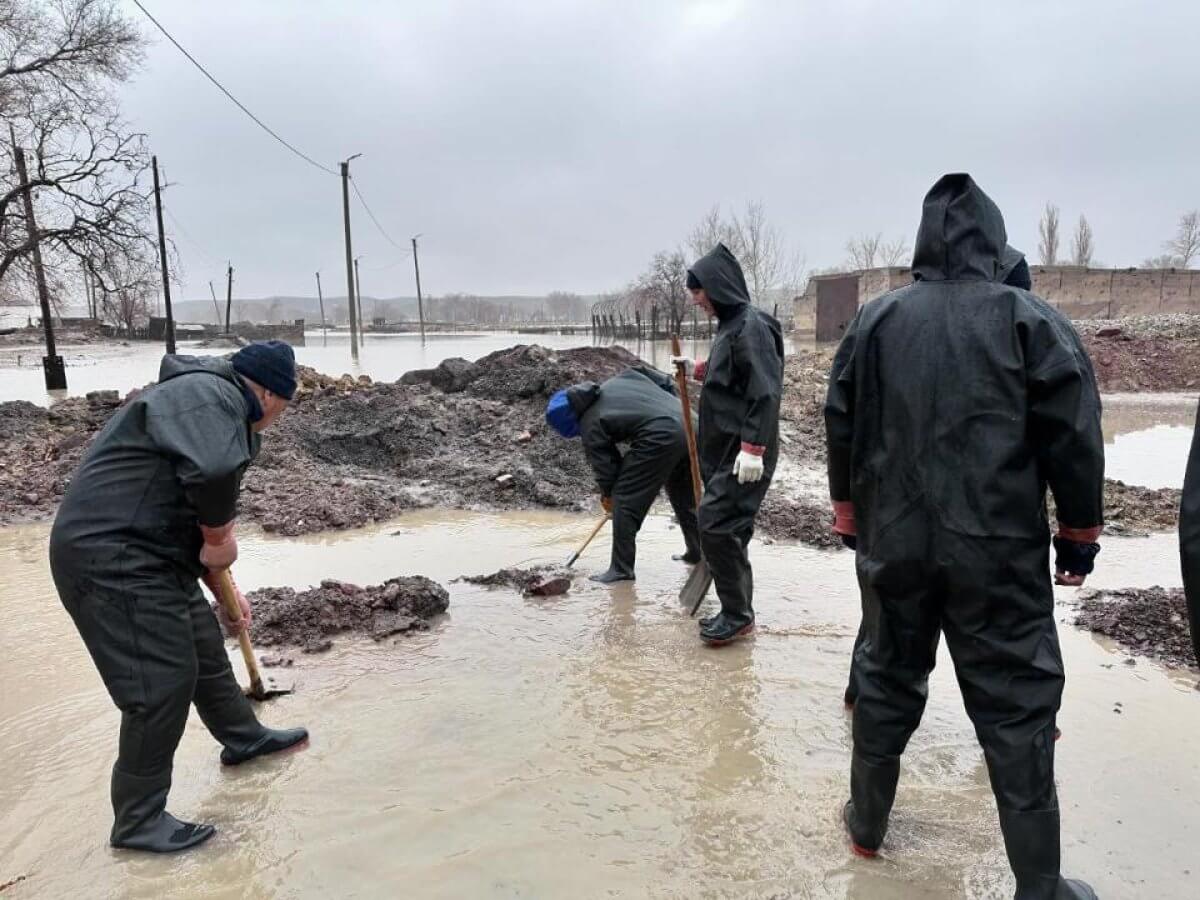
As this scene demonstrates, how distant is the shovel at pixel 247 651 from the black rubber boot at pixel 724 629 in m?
2.16

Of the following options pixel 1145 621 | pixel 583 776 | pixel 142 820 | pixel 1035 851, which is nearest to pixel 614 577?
pixel 583 776

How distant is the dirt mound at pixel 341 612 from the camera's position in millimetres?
4594

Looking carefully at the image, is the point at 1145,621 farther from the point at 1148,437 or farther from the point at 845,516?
the point at 1148,437

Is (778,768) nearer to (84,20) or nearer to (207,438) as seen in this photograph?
(207,438)

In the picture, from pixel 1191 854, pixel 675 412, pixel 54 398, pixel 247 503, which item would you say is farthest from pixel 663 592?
pixel 54 398

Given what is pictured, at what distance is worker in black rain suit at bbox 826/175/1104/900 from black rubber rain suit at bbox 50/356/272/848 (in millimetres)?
2010

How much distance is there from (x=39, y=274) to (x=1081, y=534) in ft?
70.8

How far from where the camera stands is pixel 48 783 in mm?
3154

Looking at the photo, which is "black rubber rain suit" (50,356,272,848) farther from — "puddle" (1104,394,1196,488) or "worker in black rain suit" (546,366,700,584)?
"puddle" (1104,394,1196,488)

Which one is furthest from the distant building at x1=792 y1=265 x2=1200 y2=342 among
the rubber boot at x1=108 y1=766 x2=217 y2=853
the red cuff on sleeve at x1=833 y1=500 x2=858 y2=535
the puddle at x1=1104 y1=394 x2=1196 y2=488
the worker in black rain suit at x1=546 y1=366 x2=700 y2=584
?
the rubber boot at x1=108 y1=766 x2=217 y2=853

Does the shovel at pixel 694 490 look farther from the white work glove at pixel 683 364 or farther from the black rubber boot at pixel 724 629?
the black rubber boot at pixel 724 629

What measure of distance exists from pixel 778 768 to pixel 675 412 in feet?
9.00

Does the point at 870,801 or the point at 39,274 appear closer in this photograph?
the point at 870,801

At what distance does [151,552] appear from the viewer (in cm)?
267
